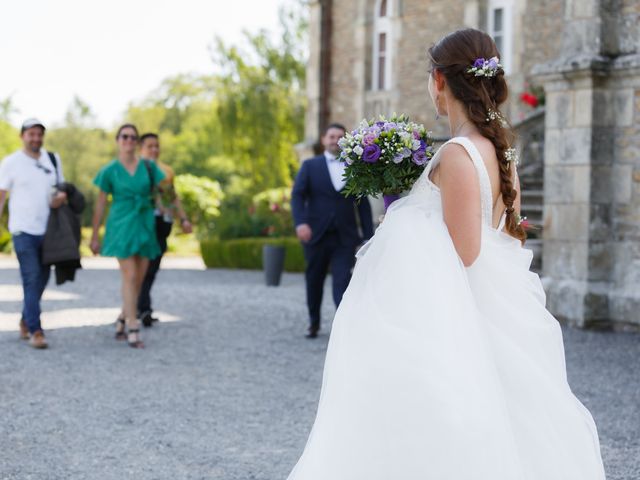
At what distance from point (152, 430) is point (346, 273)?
3.71m

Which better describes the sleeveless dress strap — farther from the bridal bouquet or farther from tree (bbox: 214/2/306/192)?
tree (bbox: 214/2/306/192)

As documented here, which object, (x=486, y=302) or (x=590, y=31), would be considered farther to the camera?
(x=590, y=31)

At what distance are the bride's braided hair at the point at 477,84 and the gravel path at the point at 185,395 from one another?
2310mm

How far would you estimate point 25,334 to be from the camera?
946 cm

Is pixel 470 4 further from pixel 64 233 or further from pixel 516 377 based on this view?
pixel 516 377

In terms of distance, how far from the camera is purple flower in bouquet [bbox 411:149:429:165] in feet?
10.7

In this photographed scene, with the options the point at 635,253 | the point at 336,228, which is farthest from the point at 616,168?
the point at 336,228

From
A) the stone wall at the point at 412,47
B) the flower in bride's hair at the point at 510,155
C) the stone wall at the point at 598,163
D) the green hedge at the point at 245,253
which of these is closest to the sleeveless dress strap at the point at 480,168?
the flower in bride's hair at the point at 510,155

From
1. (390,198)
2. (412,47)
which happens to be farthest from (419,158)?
(412,47)

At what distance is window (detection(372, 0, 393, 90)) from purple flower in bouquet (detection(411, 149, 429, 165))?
17657 mm

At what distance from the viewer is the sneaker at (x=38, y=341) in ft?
29.0

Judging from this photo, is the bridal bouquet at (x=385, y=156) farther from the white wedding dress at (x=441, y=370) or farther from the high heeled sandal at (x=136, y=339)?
the high heeled sandal at (x=136, y=339)

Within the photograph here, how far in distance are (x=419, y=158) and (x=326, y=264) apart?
629 centimetres

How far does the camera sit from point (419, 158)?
327 cm
